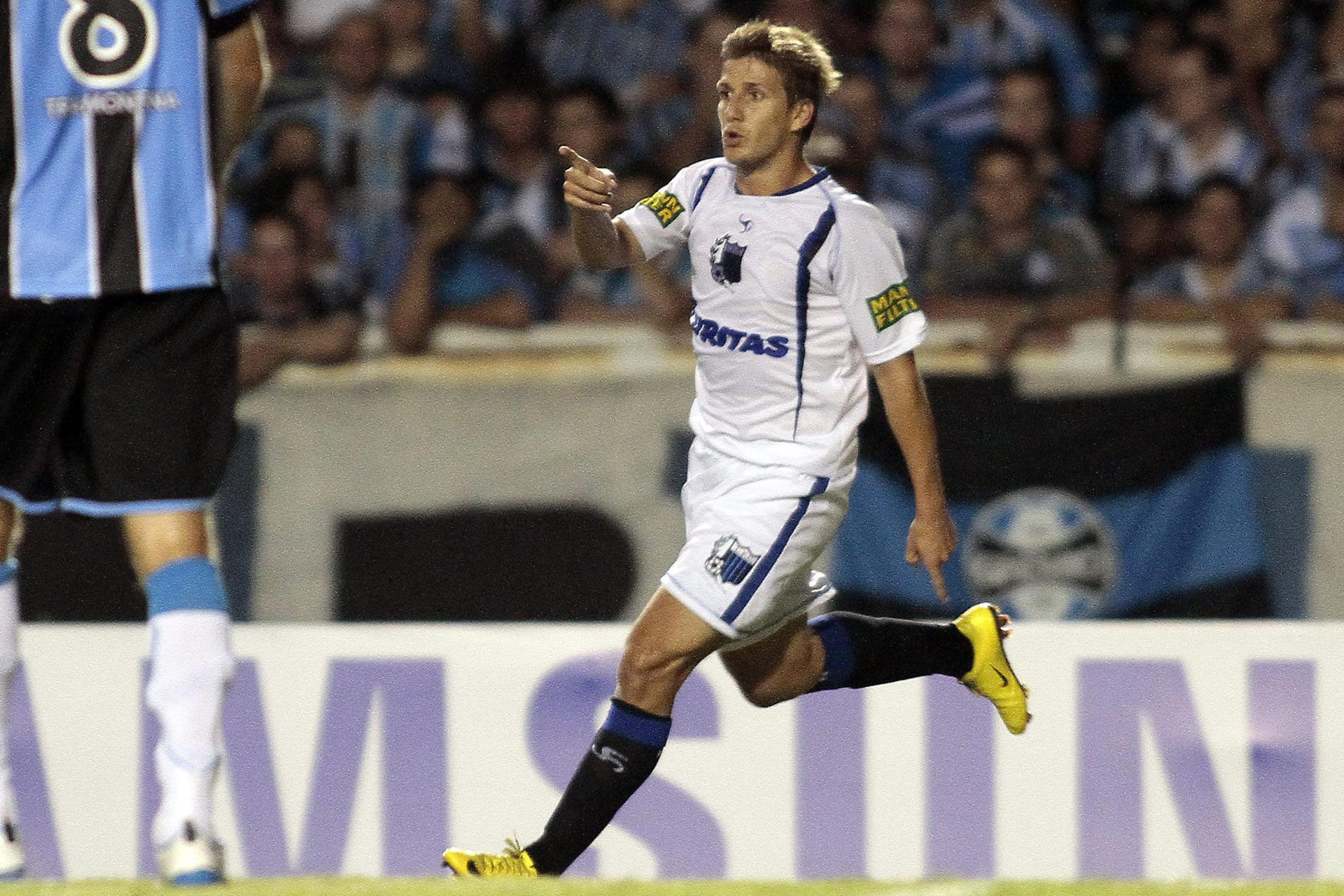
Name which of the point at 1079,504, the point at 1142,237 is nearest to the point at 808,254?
the point at 1079,504

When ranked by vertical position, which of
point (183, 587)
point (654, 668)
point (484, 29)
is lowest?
point (654, 668)

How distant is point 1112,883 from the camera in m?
3.13

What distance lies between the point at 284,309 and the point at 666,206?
3079 mm

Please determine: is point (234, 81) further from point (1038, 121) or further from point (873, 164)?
point (1038, 121)

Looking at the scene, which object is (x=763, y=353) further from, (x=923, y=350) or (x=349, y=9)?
(x=349, y=9)

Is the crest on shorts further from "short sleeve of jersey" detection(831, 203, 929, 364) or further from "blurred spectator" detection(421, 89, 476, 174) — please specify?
"blurred spectator" detection(421, 89, 476, 174)

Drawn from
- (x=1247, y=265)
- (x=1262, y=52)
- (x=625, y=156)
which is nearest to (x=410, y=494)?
(x=625, y=156)

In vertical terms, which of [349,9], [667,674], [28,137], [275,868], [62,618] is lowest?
[275,868]

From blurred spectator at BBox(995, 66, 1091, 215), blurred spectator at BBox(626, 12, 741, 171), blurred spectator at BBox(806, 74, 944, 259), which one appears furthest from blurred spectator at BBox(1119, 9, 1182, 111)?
blurred spectator at BBox(626, 12, 741, 171)

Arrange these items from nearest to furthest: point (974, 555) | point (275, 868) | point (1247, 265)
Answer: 1. point (275, 868)
2. point (974, 555)
3. point (1247, 265)

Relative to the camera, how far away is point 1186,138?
7.60 m

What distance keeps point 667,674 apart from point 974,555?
2.68 meters

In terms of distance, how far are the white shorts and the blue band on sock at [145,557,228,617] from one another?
1.05 m

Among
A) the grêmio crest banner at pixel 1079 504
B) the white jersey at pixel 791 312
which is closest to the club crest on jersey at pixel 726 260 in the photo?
the white jersey at pixel 791 312
